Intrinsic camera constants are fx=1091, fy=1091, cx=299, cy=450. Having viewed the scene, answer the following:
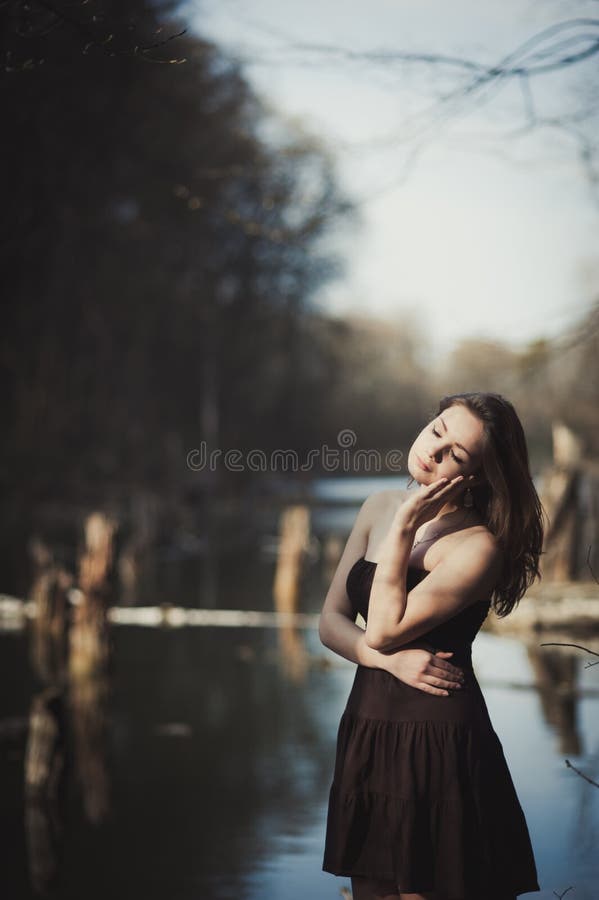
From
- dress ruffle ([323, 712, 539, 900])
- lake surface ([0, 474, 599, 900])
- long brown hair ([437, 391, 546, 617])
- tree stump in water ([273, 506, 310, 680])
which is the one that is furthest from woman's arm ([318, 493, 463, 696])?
tree stump in water ([273, 506, 310, 680])

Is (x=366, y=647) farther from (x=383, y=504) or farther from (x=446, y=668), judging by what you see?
(x=383, y=504)

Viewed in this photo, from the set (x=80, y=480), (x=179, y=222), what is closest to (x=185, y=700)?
(x=80, y=480)

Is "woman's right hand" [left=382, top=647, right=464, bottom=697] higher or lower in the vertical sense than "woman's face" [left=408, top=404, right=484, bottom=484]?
lower

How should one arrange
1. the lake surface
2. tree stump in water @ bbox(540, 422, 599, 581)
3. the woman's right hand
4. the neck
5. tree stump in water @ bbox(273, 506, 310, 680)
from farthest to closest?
tree stump in water @ bbox(273, 506, 310, 680) < tree stump in water @ bbox(540, 422, 599, 581) < the lake surface < the neck < the woman's right hand

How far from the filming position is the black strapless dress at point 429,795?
2268mm

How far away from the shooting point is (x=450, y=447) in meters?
2.32

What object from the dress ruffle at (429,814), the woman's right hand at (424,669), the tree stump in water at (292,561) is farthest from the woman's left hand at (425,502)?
the tree stump in water at (292,561)

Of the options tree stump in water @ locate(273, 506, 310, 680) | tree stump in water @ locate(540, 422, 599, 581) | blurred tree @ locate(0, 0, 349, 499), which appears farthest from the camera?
blurred tree @ locate(0, 0, 349, 499)

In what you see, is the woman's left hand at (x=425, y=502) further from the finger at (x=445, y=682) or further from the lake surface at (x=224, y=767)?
the lake surface at (x=224, y=767)

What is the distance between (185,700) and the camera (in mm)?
9156

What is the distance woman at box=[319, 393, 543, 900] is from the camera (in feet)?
7.41

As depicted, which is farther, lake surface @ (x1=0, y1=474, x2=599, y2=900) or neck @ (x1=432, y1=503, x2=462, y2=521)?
lake surface @ (x1=0, y1=474, x2=599, y2=900)

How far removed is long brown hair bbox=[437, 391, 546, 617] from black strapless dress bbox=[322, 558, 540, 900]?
15 centimetres

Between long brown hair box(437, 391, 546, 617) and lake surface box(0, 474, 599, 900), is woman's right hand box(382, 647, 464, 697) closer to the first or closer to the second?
long brown hair box(437, 391, 546, 617)
